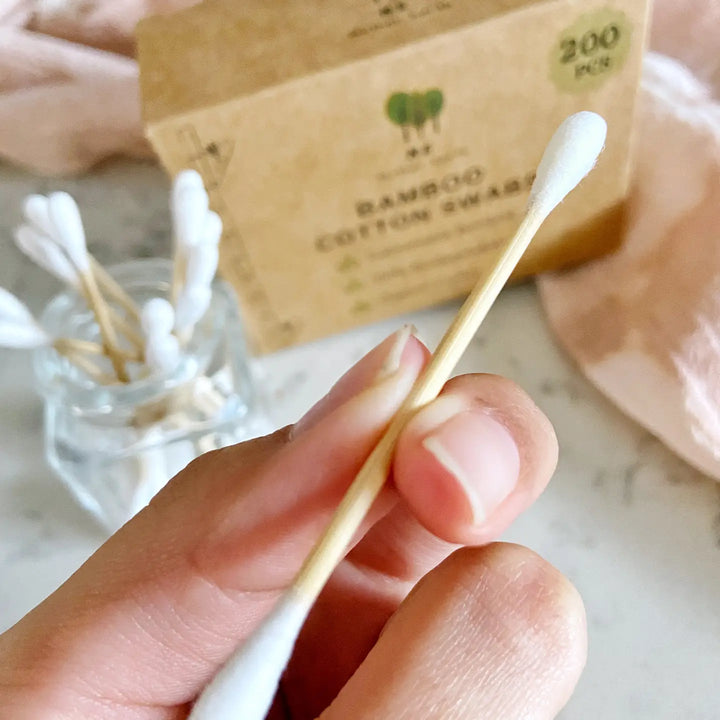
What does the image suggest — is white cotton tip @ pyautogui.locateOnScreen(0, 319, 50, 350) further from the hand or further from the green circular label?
the green circular label

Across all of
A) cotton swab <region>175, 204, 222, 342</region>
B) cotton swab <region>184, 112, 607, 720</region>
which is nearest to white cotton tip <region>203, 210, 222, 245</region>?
cotton swab <region>175, 204, 222, 342</region>

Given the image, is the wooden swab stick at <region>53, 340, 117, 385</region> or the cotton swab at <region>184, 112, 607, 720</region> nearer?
the cotton swab at <region>184, 112, 607, 720</region>

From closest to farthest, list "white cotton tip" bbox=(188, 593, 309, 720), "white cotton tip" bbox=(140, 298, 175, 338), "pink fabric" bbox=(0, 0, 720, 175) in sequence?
1. "white cotton tip" bbox=(188, 593, 309, 720)
2. "white cotton tip" bbox=(140, 298, 175, 338)
3. "pink fabric" bbox=(0, 0, 720, 175)

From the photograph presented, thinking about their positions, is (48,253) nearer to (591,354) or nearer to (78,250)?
(78,250)

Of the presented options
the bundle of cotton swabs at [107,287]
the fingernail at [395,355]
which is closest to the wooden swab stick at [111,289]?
the bundle of cotton swabs at [107,287]

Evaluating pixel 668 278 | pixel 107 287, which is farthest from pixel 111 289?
pixel 668 278

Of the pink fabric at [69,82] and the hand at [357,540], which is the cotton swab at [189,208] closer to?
the hand at [357,540]
